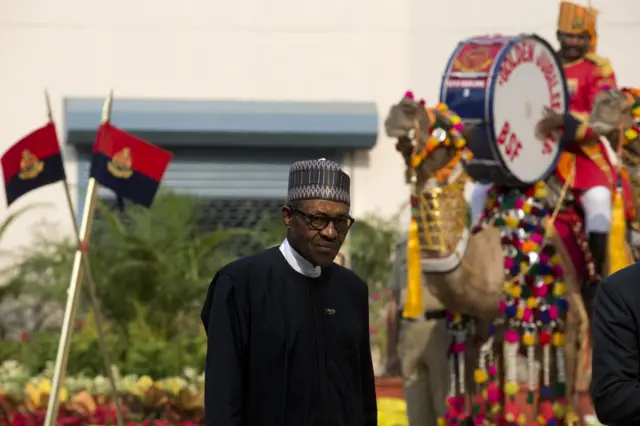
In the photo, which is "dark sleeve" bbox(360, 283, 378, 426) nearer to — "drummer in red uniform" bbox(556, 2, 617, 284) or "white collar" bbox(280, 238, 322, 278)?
"white collar" bbox(280, 238, 322, 278)

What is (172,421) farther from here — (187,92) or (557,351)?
(187,92)

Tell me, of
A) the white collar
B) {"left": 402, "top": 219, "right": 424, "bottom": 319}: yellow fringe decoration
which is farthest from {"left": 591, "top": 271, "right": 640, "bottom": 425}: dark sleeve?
{"left": 402, "top": 219, "right": 424, "bottom": 319}: yellow fringe decoration

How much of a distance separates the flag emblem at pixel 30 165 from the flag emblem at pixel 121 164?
43 centimetres

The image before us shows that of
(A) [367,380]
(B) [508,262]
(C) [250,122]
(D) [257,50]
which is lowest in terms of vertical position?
(A) [367,380]

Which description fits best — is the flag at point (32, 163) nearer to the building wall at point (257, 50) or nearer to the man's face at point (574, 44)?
the man's face at point (574, 44)

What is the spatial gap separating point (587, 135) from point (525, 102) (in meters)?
0.56

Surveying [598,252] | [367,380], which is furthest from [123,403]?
[367,380]

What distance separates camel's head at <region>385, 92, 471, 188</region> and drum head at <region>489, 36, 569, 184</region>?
48cm

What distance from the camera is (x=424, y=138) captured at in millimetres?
10039

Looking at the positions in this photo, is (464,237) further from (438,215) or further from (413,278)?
(413,278)

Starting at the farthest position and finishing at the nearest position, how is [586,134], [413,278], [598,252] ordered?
[586,134] → [598,252] → [413,278]

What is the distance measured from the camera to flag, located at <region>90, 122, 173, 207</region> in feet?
35.7

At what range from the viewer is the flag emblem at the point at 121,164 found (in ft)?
35.8

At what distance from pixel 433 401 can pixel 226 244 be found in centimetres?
746
